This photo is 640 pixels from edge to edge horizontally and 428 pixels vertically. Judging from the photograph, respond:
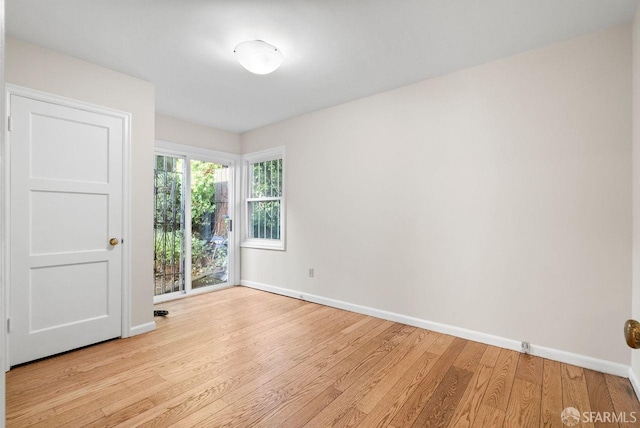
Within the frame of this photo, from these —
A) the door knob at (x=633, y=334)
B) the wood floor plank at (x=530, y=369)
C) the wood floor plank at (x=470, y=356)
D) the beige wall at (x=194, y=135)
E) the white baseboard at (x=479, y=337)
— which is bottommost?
the wood floor plank at (x=470, y=356)

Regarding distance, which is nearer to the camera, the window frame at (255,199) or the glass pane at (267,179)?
the window frame at (255,199)

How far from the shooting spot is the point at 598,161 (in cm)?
220

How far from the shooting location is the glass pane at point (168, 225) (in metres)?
3.98

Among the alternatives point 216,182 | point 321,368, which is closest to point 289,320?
point 321,368

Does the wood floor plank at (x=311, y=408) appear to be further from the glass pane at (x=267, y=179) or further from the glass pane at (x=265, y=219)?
the glass pane at (x=267, y=179)

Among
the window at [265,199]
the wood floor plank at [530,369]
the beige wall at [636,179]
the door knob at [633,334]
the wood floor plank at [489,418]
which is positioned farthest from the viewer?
the window at [265,199]

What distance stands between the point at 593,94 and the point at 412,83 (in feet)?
4.83

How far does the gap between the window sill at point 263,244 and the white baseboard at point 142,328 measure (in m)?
1.83

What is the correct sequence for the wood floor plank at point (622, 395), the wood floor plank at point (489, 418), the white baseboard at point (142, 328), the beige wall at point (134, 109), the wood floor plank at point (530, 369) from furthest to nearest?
the white baseboard at point (142, 328), the beige wall at point (134, 109), the wood floor plank at point (530, 369), the wood floor plank at point (622, 395), the wood floor plank at point (489, 418)

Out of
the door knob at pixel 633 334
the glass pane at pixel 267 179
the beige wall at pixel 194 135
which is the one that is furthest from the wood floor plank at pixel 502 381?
the beige wall at pixel 194 135

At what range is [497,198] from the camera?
2.60 meters

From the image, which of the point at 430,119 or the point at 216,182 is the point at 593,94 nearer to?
the point at 430,119

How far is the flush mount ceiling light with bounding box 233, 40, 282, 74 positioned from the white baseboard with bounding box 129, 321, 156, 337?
268cm

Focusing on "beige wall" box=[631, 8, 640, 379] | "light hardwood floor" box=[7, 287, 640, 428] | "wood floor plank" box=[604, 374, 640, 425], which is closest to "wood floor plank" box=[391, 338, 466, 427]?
"light hardwood floor" box=[7, 287, 640, 428]
